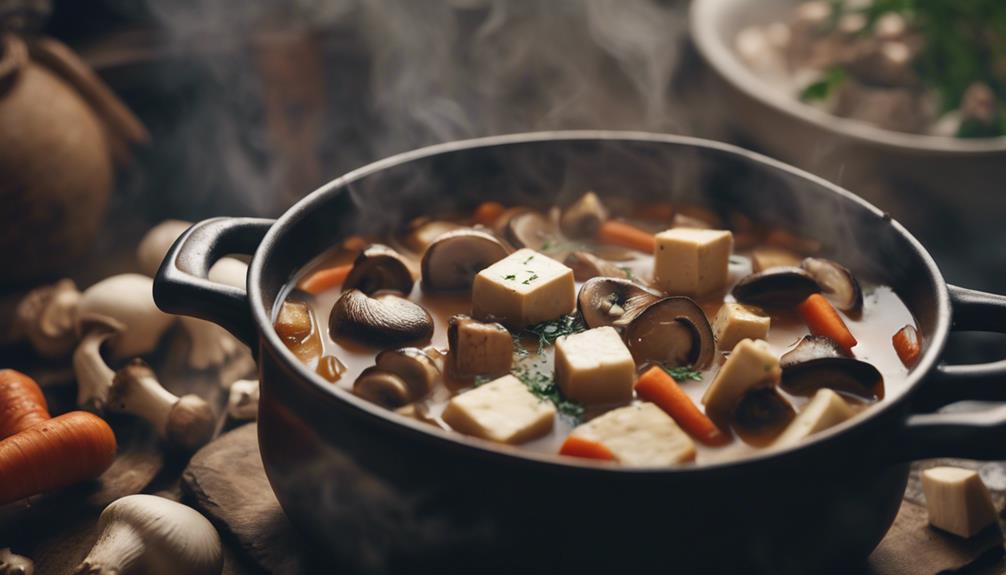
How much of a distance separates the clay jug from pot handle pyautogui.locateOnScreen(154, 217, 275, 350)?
1.91 meters

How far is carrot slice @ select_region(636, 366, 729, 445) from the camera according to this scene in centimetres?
222

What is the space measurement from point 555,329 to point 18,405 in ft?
5.38

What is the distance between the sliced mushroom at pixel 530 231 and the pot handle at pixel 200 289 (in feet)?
3.18

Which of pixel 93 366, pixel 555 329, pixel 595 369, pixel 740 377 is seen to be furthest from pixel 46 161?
pixel 740 377

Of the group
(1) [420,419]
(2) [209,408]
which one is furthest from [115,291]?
(1) [420,419]

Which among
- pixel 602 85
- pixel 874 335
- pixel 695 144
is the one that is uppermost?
pixel 695 144

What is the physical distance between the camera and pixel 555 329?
256 centimetres

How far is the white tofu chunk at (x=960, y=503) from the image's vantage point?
246 centimetres

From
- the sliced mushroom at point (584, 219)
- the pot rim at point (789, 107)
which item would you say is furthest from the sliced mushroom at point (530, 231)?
the pot rim at point (789, 107)

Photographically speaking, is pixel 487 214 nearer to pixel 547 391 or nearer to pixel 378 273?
pixel 378 273

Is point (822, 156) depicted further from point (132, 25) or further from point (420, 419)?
point (132, 25)

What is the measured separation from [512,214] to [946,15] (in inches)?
135

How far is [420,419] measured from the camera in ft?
7.34

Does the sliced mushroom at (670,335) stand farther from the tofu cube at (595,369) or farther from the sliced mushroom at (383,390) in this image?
the sliced mushroom at (383,390)
